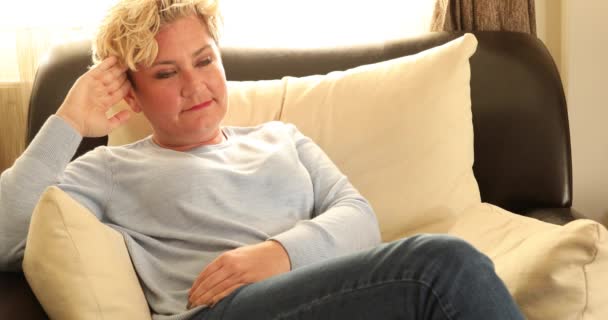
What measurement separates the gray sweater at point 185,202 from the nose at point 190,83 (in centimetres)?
12

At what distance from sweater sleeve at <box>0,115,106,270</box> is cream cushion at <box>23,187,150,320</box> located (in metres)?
0.15

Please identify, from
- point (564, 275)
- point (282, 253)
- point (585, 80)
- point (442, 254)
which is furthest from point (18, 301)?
point (585, 80)

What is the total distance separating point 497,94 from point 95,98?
36.5 inches

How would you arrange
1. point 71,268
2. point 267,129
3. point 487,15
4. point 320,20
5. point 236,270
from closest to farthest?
point 71,268, point 236,270, point 267,129, point 487,15, point 320,20

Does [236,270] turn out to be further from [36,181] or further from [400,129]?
[400,129]

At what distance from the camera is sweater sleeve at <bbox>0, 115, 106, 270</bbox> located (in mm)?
1514

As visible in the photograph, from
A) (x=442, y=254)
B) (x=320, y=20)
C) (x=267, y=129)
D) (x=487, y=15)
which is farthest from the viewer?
(x=320, y=20)

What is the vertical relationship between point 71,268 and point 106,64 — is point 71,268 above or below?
below

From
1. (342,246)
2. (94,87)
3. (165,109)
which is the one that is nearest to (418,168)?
(342,246)

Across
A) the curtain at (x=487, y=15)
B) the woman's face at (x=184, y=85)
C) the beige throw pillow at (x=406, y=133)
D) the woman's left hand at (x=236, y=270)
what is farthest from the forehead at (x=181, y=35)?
the curtain at (x=487, y=15)

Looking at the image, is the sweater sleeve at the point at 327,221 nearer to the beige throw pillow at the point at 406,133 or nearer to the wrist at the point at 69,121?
the beige throw pillow at the point at 406,133

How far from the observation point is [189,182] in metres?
1.63

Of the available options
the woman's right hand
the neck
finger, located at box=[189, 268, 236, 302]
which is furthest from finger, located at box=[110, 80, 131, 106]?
finger, located at box=[189, 268, 236, 302]

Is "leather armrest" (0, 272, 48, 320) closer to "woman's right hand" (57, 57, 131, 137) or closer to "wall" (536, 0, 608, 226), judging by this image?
"woman's right hand" (57, 57, 131, 137)
